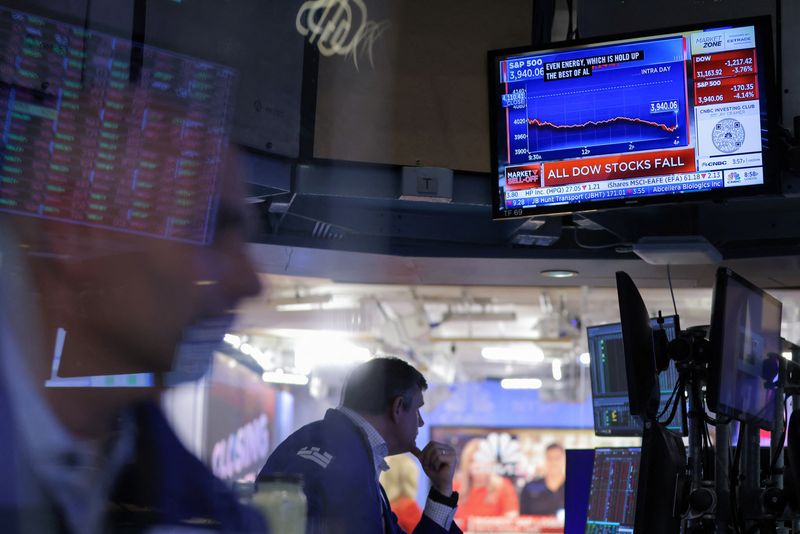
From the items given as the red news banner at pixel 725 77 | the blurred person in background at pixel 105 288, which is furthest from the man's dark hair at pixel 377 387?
the blurred person in background at pixel 105 288

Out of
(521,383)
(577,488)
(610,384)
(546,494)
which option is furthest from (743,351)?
(546,494)

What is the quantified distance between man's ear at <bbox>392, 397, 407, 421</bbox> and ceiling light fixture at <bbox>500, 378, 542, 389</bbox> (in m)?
11.2

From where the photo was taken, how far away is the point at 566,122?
117 inches

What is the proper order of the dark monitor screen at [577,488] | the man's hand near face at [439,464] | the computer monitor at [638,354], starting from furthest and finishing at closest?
the dark monitor screen at [577,488]
the man's hand near face at [439,464]
the computer monitor at [638,354]

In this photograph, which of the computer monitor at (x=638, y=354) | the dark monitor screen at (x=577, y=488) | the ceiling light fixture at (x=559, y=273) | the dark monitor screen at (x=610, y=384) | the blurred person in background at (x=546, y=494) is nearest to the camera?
the computer monitor at (x=638, y=354)

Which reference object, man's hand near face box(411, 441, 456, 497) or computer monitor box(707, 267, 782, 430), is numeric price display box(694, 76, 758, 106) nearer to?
computer monitor box(707, 267, 782, 430)

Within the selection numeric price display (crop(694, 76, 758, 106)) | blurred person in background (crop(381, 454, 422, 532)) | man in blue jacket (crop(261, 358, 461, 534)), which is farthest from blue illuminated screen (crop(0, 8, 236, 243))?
blurred person in background (crop(381, 454, 422, 532))

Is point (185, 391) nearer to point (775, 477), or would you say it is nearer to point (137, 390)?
point (137, 390)


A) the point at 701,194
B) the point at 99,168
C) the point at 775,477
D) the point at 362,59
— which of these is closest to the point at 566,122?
the point at 701,194

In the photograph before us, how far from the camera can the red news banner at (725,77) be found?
2.82 m

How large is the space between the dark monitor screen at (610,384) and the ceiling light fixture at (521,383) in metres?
10.3

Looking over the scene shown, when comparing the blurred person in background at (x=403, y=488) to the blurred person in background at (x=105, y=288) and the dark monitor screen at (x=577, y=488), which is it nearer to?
the dark monitor screen at (x=577, y=488)

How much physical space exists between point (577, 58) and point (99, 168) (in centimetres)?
236

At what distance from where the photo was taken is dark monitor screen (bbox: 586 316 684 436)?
12.2 feet
